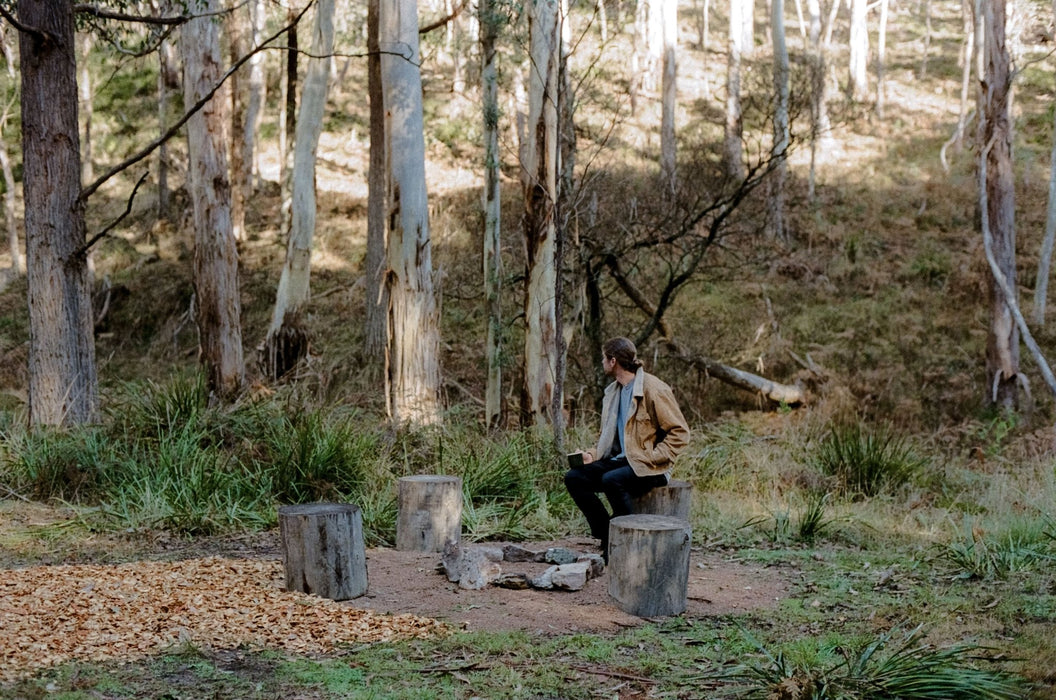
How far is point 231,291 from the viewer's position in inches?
491

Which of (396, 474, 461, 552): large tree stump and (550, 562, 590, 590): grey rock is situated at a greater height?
(396, 474, 461, 552): large tree stump

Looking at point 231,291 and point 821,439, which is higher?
point 231,291

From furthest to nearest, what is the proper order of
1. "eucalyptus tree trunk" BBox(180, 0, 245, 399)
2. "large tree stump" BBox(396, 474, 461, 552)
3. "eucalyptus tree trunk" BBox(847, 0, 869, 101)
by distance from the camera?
"eucalyptus tree trunk" BBox(847, 0, 869, 101)
"eucalyptus tree trunk" BBox(180, 0, 245, 399)
"large tree stump" BBox(396, 474, 461, 552)

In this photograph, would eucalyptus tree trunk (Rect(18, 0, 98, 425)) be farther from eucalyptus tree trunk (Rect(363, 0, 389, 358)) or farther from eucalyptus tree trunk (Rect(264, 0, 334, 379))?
eucalyptus tree trunk (Rect(363, 0, 389, 358))

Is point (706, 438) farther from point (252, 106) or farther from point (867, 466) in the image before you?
point (252, 106)

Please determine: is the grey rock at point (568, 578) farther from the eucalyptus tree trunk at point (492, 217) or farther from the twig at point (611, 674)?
the eucalyptus tree trunk at point (492, 217)

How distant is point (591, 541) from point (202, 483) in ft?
10.8

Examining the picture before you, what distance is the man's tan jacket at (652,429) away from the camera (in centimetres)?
662

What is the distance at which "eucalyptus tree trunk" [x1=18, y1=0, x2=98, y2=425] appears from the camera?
10.0m

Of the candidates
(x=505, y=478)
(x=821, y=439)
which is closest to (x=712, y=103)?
(x=821, y=439)

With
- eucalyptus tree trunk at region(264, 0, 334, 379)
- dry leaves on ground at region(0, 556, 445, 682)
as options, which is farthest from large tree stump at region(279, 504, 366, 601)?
eucalyptus tree trunk at region(264, 0, 334, 379)

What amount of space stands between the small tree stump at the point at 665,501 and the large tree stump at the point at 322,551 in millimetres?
2094

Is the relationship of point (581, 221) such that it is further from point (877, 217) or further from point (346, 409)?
point (877, 217)

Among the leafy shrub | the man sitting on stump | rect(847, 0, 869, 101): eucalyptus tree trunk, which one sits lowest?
the leafy shrub
